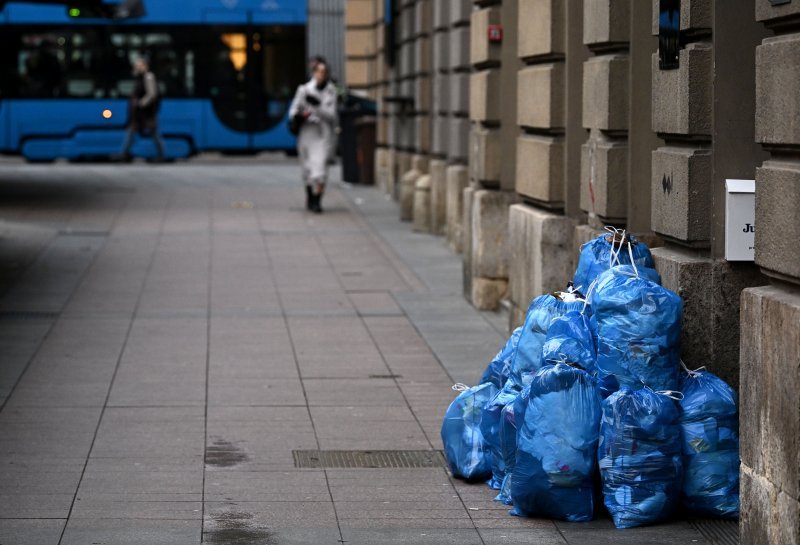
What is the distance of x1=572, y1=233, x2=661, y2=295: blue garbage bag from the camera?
682cm

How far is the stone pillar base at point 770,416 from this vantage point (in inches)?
189

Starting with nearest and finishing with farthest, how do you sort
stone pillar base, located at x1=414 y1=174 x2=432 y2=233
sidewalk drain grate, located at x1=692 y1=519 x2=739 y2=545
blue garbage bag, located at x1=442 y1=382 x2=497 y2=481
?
sidewalk drain grate, located at x1=692 y1=519 x2=739 y2=545, blue garbage bag, located at x1=442 y1=382 x2=497 y2=481, stone pillar base, located at x1=414 y1=174 x2=432 y2=233

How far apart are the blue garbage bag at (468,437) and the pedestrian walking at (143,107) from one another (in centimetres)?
2386

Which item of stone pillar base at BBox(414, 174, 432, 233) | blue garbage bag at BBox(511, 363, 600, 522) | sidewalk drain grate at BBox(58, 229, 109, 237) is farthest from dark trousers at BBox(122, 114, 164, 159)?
blue garbage bag at BBox(511, 363, 600, 522)

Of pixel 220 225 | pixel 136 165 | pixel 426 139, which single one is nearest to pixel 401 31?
pixel 426 139

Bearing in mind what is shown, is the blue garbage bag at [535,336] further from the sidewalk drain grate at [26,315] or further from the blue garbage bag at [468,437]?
the sidewalk drain grate at [26,315]

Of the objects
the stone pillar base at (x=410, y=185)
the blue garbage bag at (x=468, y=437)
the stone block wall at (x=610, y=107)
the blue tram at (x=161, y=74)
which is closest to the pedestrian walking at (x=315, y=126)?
the stone pillar base at (x=410, y=185)

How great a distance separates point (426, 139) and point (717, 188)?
1233 cm

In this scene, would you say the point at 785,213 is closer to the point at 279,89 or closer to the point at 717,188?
the point at 717,188

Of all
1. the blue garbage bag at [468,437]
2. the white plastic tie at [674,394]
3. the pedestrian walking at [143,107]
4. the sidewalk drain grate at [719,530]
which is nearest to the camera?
the sidewalk drain grate at [719,530]

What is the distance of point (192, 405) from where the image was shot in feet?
26.7

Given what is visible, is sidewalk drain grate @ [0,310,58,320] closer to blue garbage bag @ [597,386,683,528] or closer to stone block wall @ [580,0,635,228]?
stone block wall @ [580,0,635,228]

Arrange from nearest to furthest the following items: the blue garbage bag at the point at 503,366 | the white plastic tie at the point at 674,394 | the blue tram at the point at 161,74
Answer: the white plastic tie at the point at 674,394
the blue garbage bag at the point at 503,366
the blue tram at the point at 161,74

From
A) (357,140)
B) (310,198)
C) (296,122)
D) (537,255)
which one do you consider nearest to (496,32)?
(537,255)
